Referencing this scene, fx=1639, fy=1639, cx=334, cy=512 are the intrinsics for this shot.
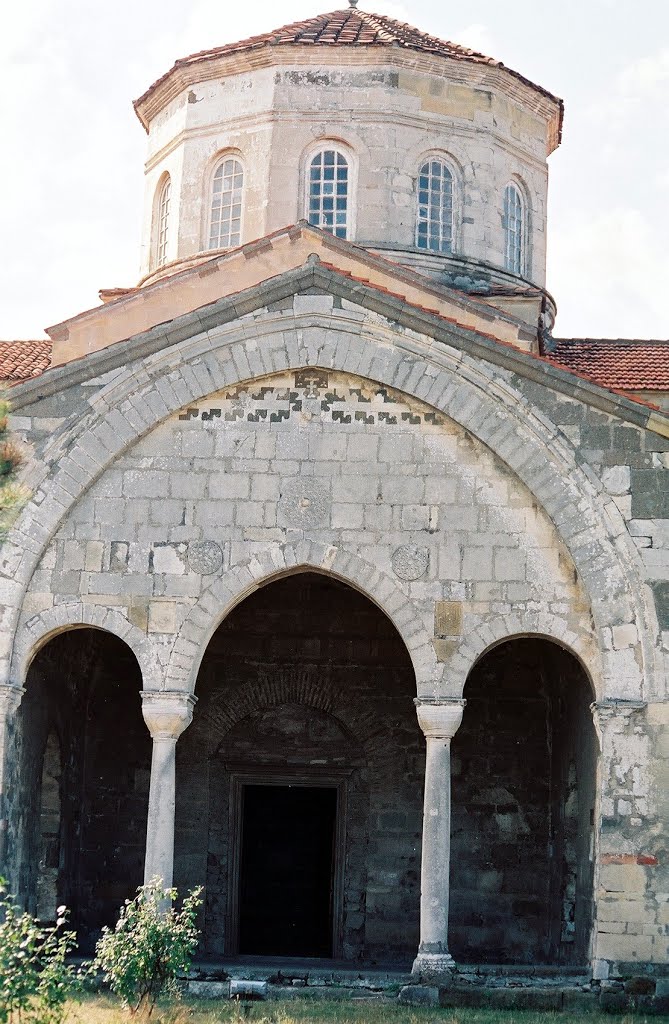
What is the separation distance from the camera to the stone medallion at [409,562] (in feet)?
51.4

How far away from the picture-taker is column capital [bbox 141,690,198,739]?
1552 cm

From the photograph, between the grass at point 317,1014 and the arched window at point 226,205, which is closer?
the grass at point 317,1014

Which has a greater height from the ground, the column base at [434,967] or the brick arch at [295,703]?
the brick arch at [295,703]

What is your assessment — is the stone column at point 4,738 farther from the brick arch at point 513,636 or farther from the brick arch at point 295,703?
the brick arch at point 513,636

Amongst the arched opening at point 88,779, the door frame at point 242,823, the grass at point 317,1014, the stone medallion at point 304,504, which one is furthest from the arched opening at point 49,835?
the stone medallion at point 304,504

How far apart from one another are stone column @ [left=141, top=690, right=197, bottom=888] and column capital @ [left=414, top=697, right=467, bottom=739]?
2213 millimetres

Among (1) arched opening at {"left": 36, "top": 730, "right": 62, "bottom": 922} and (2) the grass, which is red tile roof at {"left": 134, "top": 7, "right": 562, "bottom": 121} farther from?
(2) the grass

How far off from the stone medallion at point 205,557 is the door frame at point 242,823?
3.87 metres

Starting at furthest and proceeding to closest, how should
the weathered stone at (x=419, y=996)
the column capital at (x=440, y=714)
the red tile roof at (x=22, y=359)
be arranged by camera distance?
the red tile roof at (x=22, y=359), the column capital at (x=440, y=714), the weathered stone at (x=419, y=996)

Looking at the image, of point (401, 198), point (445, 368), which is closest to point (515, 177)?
point (401, 198)

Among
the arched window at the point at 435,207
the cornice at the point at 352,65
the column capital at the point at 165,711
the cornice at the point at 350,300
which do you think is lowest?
the column capital at the point at 165,711

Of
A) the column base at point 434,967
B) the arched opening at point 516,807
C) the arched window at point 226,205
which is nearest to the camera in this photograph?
the column base at point 434,967

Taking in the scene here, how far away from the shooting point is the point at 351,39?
2094 cm

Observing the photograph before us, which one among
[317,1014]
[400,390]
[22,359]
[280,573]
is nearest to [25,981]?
[317,1014]
